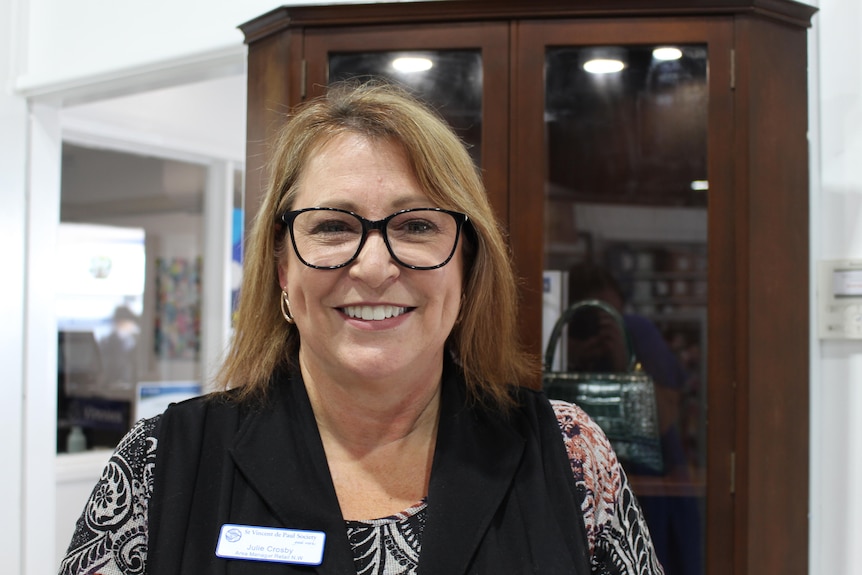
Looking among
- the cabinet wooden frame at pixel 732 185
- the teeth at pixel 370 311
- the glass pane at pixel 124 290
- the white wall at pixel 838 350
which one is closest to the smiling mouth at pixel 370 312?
the teeth at pixel 370 311

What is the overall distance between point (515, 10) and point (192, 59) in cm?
112

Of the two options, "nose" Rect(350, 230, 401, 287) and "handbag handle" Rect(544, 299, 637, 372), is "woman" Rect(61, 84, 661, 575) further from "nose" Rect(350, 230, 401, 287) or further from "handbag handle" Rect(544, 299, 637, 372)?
"handbag handle" Rect(544, 299, 637, 372)

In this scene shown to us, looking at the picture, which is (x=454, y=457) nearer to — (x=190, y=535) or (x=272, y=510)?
(x=272, y=510)

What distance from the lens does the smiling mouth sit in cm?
125

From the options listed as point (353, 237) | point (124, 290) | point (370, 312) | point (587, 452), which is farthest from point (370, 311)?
point (124, 290)

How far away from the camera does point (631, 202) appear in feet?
6.59

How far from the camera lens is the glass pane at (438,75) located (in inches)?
71.3

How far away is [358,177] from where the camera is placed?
1.26m

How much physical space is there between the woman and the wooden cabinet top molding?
47cm

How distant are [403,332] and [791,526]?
1024 mm

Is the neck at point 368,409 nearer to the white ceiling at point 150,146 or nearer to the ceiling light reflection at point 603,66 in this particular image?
the ceiling light reflection at point 603,66

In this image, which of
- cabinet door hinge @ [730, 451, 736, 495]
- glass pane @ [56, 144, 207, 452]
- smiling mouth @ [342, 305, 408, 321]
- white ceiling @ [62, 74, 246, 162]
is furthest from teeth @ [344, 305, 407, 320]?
glass pane @ [56, 144, 207, 452]

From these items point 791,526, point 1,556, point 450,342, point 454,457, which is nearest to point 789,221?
point 791,526

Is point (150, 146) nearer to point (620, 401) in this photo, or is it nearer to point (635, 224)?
point (635, 224)
